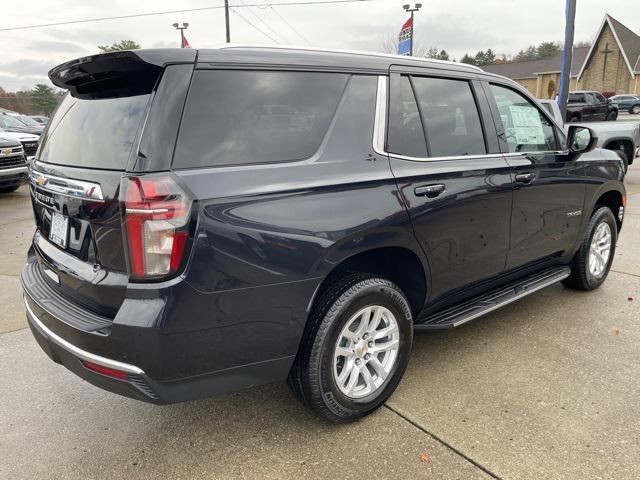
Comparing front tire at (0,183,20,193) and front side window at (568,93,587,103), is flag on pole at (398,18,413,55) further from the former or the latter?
front side window at (568,93,587,103)

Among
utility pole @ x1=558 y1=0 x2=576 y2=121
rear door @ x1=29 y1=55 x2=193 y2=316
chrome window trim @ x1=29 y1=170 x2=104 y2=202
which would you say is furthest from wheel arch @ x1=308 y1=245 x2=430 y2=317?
utility pole @ x1=558 y1=0 x2=576 y2=121

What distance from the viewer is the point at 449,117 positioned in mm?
3131

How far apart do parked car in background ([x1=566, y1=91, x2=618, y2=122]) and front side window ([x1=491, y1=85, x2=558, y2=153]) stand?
27.0 meters

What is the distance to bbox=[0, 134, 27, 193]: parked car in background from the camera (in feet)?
33.4

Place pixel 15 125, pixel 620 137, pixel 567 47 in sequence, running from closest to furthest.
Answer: pixel 620 137, pixel 567 47, pixel 15 125

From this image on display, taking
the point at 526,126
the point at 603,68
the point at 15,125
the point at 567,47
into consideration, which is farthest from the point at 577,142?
the point at 603,68

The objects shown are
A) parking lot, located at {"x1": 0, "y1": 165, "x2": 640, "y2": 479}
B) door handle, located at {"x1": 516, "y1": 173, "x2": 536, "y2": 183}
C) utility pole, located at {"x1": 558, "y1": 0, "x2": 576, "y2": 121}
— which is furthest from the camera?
utility pole, located at {"x1": 558, "y1": 0, "x2": 576, "y2": 121}

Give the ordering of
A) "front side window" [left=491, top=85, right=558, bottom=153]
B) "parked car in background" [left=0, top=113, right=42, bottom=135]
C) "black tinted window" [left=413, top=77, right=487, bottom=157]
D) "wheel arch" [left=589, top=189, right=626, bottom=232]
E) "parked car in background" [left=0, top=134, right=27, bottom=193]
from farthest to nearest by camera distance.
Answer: "parked car in background" [left=0, top=113, right=42, bottom=135], "parked car in background" [left=0, top=134, right=27, bottom=193], "wheel arch" [left=589, top=189, right=626, bottom=232], "front side window" [left=491, top=85, right=558, bottom=153], "black tinted window" [left=413, top=77, right=487, bottom=157]

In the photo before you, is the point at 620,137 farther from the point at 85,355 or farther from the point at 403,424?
the point at 85,355

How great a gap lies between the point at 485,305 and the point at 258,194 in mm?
1886

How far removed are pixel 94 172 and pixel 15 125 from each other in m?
16.5

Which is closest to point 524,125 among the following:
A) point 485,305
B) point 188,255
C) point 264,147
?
point 485,305

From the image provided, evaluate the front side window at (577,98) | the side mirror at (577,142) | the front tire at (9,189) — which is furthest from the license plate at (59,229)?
the front side window at (577,98)

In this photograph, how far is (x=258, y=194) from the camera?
215 cm
